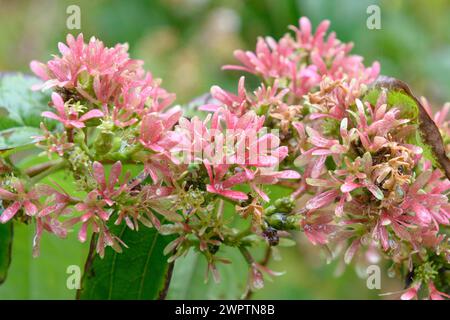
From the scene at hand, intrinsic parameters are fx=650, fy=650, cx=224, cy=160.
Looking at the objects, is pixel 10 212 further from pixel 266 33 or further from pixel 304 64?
pixel 266 33

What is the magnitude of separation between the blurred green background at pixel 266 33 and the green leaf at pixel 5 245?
55cm

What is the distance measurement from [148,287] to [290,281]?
163 centimetres

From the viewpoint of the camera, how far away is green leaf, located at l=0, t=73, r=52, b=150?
1883 mm

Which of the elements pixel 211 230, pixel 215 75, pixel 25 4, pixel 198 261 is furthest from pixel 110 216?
pixel 25 4

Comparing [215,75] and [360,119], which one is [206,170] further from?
[215,75]

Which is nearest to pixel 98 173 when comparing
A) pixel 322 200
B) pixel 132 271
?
pixel 132 271

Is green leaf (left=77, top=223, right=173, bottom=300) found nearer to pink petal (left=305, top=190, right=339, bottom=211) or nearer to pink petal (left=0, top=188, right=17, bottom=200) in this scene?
pink petal (left=0, top=188, right=17, bottom=200)

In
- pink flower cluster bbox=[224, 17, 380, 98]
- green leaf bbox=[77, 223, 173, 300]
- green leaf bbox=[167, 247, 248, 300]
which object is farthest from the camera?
green leaf bbox=[167, 247, 248, 300]

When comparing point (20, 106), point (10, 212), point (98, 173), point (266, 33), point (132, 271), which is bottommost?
point (132, 271)

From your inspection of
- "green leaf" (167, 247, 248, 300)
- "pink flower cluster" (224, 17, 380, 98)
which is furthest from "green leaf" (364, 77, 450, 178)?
"green leaf" (167, 247, 248, 300)

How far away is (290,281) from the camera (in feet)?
10.9

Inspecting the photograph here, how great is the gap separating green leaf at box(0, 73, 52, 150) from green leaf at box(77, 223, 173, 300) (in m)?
0.42

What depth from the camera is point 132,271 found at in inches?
71.4

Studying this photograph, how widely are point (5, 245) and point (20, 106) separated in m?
0.44
